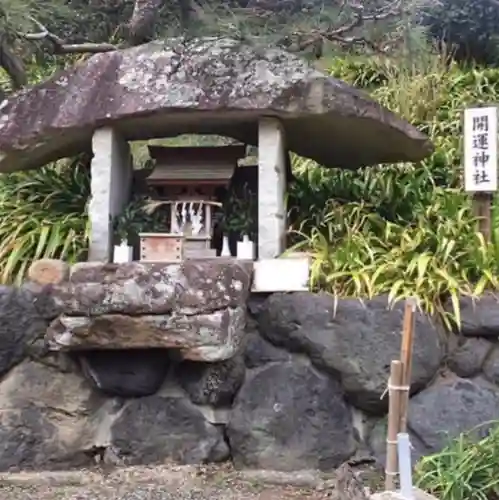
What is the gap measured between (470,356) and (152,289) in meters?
1.81

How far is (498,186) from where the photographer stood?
185 inches

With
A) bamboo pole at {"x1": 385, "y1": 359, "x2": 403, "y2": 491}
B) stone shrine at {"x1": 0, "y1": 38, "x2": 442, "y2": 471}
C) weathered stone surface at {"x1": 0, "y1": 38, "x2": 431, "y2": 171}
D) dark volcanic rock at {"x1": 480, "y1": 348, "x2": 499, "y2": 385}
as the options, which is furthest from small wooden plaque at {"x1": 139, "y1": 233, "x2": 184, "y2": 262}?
dark volcanic rock at {"x1": 480, "y1": 348, "x2": 499, "y2": 385}

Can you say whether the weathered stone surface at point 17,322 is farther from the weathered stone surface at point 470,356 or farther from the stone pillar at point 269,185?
the weathered stone surface at point 470,356

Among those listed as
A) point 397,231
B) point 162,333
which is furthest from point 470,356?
point 162,333

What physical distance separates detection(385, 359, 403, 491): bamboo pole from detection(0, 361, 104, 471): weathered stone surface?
200 centimetres

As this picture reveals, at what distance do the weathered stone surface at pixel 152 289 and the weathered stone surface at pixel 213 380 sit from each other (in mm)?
452

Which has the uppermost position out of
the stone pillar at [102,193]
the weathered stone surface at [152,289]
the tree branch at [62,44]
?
the tree branch at [62,44]

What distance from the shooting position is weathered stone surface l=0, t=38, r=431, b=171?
14.0ft

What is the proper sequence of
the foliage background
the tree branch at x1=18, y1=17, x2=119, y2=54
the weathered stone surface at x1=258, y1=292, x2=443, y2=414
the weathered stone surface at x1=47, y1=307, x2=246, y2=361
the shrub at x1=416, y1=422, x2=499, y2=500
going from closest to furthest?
1. the shrub at x1=416, y1=422, x2=499, y2=500
2. the foliage background
3. the weathered stone surface at x1=47, y1=307, x2=246, y2=361
4. the weathered stone surface at x1=258, y1=292, x2=443, y2=414
5. the tree branch at x1=18, y1=17, x2=119, y2=54

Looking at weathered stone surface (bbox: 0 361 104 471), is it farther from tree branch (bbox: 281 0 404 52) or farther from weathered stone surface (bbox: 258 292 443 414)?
tree branch (bbox: 281 0 404 52)

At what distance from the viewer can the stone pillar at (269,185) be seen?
4430mm

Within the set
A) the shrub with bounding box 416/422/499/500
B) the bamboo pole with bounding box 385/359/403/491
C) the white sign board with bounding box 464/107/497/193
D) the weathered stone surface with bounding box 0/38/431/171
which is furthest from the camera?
the white sign board with bounding box 464/107/497/193

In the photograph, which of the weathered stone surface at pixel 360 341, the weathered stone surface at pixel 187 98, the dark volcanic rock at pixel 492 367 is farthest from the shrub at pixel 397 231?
the weathered stone surface at pixel 187 98

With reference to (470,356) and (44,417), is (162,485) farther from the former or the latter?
(470,356)
